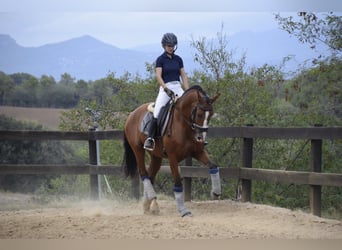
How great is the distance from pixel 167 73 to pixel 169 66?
0.34 ft

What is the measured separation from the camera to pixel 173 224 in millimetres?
5992

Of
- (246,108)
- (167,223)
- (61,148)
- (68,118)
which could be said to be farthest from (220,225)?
(61,148)

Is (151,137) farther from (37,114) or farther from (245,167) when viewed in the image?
(37,114)

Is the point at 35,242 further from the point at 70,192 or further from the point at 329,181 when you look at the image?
the point at 70,192

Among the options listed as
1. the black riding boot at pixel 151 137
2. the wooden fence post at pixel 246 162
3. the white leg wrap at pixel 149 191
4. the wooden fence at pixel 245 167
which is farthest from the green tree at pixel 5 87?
the wooden fence post at pixel 246 162

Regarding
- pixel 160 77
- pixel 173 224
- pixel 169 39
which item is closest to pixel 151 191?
pixel 173 224

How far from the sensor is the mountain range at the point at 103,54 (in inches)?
323

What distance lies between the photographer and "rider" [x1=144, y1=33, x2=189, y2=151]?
22.2ft

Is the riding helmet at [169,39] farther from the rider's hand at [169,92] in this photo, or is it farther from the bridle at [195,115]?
the bridle at [195,115]

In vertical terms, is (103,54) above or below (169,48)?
above

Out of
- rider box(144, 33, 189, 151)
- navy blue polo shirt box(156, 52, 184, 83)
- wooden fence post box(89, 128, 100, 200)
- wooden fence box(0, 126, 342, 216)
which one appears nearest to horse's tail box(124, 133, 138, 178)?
wooden fence box(0, 126, 342, 216)

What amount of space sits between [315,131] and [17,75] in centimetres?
615

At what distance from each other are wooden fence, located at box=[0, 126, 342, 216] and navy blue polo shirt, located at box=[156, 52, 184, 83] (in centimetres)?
137

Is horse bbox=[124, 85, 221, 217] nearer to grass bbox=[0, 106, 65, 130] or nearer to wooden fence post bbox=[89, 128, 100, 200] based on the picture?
wooden fence post bbox=[89, 128, 100, 200]
